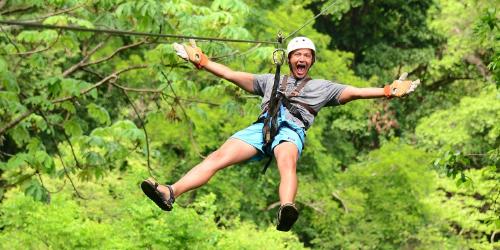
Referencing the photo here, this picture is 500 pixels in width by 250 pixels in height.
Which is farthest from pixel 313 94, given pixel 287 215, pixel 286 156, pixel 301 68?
pixel 287 215

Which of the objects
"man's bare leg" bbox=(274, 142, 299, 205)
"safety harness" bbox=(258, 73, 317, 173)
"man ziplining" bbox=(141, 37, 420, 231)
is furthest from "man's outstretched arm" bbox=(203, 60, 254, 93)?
"man's bare leg" bbox=(274, 142, 299, 205)

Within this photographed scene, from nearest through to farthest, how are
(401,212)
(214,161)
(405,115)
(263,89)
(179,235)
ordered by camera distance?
1. (214,161)
2. (263,89)
3. (179,235)
4. (401,212)
5. (405,115)

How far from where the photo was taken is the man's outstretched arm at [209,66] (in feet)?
20.0

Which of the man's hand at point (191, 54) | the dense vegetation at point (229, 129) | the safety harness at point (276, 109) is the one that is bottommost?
the dense vegetation at point (229, 129)

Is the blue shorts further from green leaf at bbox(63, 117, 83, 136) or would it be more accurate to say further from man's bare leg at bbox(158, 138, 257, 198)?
green leaf at bbox(63, 117, 83, 136)

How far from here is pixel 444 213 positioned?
799 inches

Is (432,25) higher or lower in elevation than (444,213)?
higher

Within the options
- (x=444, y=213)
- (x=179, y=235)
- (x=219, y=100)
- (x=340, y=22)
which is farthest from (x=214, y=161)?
(x=340, y=22)

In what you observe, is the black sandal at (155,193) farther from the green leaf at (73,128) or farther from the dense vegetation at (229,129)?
the green leaf at (73,128)

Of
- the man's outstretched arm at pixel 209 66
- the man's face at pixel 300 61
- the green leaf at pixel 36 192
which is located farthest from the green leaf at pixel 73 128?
the man's face at pixel 300 61

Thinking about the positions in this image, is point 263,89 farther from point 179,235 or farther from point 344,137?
point 344,137

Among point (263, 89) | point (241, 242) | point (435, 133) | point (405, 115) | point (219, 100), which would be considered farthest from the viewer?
point (405, 115)

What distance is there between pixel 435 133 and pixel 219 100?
6.85 metres

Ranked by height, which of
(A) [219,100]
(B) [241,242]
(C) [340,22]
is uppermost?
(C) [340,22]
